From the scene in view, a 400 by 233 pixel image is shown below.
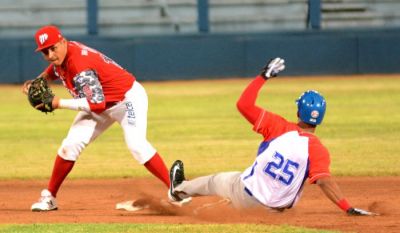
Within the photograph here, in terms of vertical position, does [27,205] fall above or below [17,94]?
above

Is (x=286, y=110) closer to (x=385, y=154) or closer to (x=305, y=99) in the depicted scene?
(x=385, y=154)

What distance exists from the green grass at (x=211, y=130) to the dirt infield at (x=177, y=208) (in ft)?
2.45

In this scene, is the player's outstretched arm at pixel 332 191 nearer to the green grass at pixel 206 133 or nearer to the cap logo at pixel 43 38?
the green grass at pixel 206 133

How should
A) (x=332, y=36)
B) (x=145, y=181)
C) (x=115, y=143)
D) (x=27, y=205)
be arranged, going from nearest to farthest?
(x=27, y=205) → (x=145, y=181) → (x=115, y=143) → (x=332, y=36)

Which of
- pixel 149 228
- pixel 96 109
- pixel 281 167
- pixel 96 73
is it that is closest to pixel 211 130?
pixel 96 73

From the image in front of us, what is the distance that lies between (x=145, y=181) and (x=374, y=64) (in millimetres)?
12975

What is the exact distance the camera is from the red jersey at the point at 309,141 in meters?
7.46

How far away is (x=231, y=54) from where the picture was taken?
23.1 meters

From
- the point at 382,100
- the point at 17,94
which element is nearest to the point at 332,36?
the point at 382,100

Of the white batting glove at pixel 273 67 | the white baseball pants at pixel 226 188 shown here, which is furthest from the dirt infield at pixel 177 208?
the white batting glove at pixel 273 67

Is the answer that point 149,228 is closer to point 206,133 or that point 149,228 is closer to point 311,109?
point 311,109

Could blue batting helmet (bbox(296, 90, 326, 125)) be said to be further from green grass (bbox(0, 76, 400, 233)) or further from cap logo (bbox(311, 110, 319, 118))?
green grass (bbox(0, 76, 400, 233))

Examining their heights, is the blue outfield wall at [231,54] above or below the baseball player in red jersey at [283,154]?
below

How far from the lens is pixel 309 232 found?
289 inches
